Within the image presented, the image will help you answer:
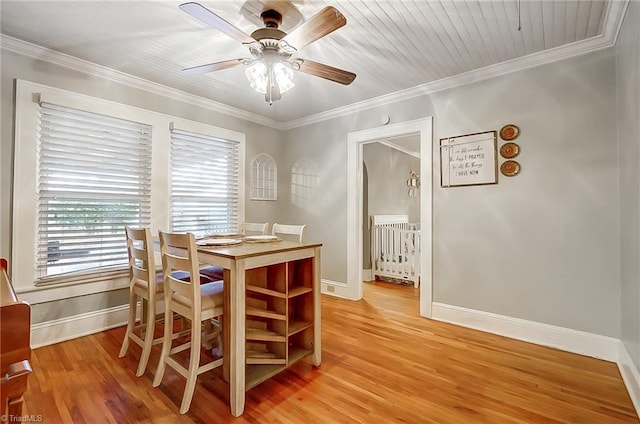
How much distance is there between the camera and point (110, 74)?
9.12 feet

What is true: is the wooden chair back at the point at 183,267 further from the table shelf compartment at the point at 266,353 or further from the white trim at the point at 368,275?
the white trim at the point at 368,275

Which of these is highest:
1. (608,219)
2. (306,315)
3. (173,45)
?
(173,45)

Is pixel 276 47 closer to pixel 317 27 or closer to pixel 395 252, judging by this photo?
pixel 317 27

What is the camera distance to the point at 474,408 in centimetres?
168

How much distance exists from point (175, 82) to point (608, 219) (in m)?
4.09

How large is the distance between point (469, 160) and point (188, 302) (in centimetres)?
272

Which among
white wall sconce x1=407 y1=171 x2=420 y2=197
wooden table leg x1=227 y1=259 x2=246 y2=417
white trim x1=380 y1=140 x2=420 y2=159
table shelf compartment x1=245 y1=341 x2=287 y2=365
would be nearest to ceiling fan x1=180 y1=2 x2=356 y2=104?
wooden table leg x1=227 y1=259 x2=246 y2=417

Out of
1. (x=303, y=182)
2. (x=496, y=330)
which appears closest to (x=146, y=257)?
(x=303, y=182)

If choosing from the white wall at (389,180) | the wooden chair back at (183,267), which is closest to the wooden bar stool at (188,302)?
the wooden chair back at (183,267)

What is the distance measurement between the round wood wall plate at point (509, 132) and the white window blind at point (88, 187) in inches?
139

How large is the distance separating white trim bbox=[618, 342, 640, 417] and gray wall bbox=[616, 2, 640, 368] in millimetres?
57

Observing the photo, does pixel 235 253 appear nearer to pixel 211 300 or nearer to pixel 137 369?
pixel 211 300

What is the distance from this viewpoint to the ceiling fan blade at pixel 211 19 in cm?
141

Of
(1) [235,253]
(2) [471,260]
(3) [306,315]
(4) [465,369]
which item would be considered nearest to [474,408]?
(4) [465,369]
